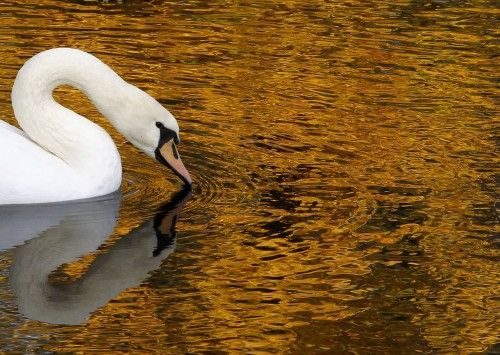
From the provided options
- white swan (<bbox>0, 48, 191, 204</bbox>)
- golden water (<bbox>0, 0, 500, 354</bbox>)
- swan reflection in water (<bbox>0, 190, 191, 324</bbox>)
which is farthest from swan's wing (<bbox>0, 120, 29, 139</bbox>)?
golden water (<bbox>0, 0, 500, 354</bbox>)

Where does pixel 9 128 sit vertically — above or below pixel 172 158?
above

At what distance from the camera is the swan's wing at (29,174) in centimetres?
898

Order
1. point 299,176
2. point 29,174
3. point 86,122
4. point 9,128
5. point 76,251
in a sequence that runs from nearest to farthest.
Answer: point 76,251
point 29,174
point 9,128
point 86,122
point 299,176

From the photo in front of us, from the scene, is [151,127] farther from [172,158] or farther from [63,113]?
[63,113]

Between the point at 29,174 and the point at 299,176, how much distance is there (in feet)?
5.35

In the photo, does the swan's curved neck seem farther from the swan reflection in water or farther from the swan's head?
the swan reflection in water

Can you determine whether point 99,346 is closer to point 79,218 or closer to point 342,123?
point 79,218

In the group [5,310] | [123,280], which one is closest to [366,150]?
[123,280]

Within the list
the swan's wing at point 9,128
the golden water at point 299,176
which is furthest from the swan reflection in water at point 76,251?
the swan's wing at point 9,128

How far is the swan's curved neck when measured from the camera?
30.6ft

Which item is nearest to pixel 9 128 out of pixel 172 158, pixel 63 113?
pixel 63 113

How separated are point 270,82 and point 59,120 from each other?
297 centimetres

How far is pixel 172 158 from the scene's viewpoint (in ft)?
31.0

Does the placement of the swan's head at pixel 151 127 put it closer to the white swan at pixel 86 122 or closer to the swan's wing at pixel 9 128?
the white swan at pixel 86 122
